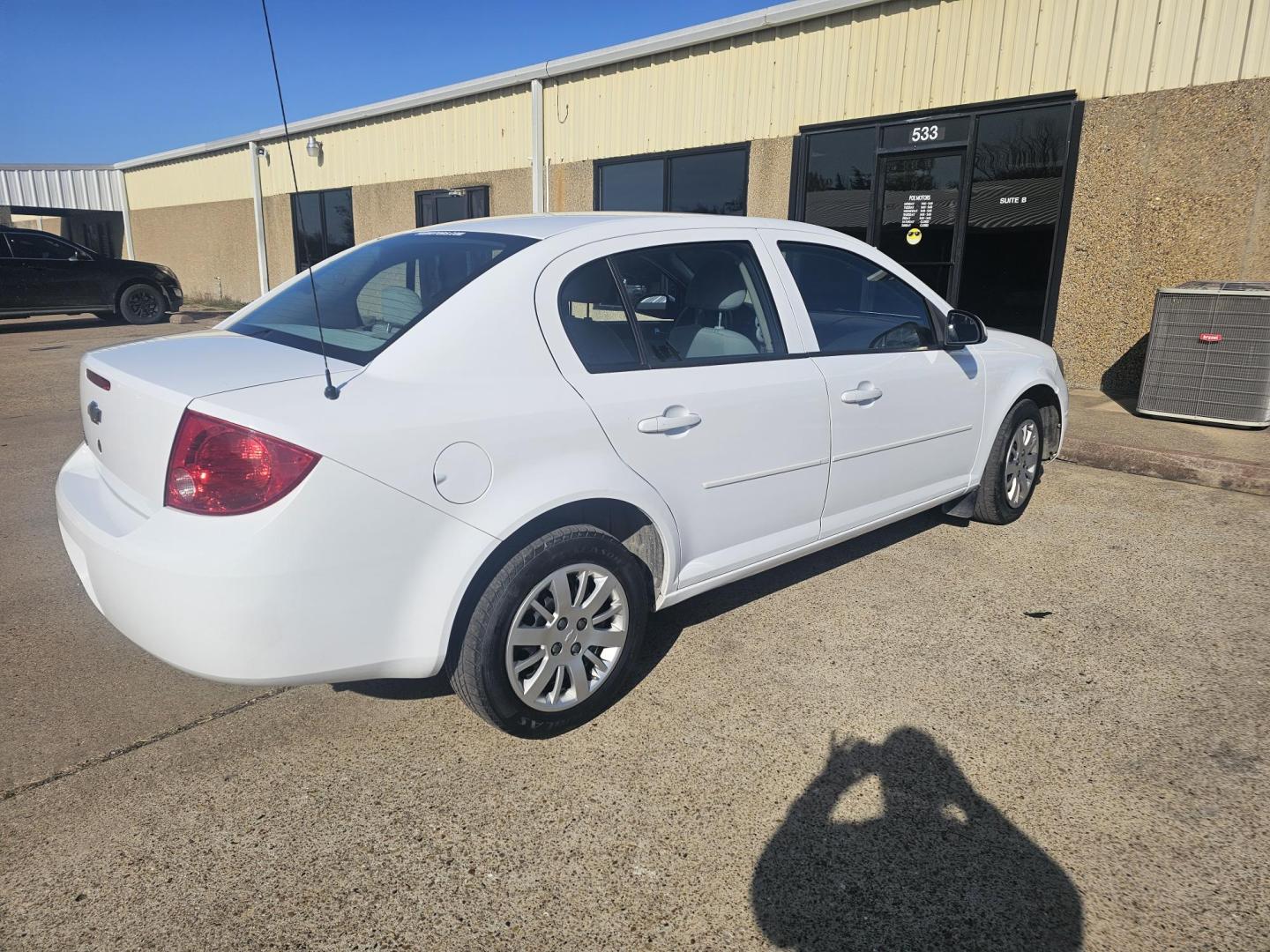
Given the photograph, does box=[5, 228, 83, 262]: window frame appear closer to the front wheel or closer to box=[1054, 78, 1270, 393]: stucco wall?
the front wheel

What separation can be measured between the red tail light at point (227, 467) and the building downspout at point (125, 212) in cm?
2890

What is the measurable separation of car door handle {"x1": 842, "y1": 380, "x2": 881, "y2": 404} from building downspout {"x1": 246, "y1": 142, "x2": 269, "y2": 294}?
18.9m

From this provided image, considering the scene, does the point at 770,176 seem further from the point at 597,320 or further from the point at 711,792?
the point at 711,792

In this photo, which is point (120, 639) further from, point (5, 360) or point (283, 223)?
point (283, 223)

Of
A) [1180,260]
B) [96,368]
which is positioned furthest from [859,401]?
[1180,260]

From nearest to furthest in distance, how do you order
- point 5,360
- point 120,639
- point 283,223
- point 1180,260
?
point 120,639 < point 1180,260 < point 5,360 < point 283,223

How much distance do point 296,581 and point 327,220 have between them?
705 inches

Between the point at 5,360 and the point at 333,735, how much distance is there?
37.3 ft

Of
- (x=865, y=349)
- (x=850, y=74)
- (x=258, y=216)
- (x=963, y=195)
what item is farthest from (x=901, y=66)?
(x=258, y=216)

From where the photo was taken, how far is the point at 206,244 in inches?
884

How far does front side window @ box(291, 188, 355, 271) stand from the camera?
58.2 ft

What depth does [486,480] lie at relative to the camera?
253 cm

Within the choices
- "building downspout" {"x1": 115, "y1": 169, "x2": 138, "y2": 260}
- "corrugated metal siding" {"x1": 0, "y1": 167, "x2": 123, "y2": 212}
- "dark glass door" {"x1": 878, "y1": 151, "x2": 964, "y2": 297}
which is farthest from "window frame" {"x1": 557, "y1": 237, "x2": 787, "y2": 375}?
"corrugated metal siding" {"x1": 0, "y1": 167, "x2": 123, "y2": 212}

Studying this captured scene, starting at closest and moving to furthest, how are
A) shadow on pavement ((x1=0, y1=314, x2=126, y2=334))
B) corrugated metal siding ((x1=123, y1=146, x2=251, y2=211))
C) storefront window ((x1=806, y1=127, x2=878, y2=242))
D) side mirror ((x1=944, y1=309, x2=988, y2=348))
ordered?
side mirror ((x1=944, y1=309, x2=988, y2=348)), storefront window ((x1=806, y1=127, x2=878, y2=242)), shadow on pavement ((x1=0, y1=314, x2=126, y2=334)), corrugated metal siding ((x1=123, y1=146, x2=251, y2=211))
